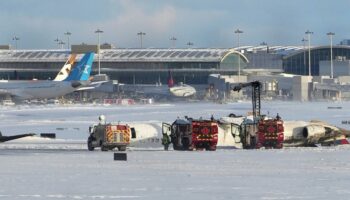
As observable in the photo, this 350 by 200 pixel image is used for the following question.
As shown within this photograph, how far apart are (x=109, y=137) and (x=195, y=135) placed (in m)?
5.02

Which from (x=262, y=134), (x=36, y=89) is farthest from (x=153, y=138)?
(x=36, y=89)

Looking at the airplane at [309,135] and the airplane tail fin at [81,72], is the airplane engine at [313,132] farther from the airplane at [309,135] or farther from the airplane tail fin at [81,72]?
the airplane tail fin at [81,72]

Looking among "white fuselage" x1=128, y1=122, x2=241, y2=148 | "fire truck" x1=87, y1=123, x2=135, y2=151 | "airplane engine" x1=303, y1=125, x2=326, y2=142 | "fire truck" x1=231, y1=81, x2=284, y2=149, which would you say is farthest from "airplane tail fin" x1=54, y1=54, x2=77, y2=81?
"fire truck" x1=87, y1=123, x2=135, y2=151

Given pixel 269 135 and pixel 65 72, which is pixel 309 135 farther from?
pixel 65 72

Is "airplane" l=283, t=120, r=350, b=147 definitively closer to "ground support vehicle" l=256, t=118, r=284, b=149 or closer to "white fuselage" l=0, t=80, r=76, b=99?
"ground support vehicle" l=256, t=118, r=284, b=149

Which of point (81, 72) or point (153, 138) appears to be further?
point (81, 72)

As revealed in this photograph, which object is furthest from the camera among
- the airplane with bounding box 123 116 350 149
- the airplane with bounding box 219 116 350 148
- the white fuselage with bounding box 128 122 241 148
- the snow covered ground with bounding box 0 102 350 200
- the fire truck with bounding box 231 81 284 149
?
the airplane with bounding box 219 116 350 148

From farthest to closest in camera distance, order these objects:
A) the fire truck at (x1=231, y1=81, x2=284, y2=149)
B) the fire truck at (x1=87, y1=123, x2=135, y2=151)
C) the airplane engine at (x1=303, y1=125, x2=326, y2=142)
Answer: the airplane engine at (x1=303, y1=125, x2=326, y2=142) → the fire truck at (x1=231, y1=81, x2=284, y2=149) → the fire truck at (x1=87, y1=123, x2=135, y2=151)

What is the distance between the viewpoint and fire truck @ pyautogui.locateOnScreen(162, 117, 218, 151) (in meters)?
54.7

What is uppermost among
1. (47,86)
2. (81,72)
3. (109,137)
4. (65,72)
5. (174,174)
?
(65,72)

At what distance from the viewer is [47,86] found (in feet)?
505

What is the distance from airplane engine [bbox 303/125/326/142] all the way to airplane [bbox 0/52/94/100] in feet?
322

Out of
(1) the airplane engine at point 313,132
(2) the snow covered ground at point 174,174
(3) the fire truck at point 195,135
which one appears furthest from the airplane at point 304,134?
(2) the snow covered ground at point 174,174

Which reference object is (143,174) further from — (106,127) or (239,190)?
(106,127)
